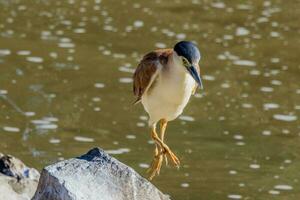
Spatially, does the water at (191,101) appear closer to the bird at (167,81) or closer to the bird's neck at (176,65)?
the bird at (167,81)

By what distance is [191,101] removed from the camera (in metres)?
15.2

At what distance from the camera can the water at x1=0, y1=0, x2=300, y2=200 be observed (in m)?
13.2

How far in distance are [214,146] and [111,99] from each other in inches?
76.6

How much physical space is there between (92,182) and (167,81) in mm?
2181

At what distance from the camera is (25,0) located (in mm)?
18812

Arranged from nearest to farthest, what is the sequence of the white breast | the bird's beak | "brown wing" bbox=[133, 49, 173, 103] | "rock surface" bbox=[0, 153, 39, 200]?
the bird's beak, the white breast, "brown wing" bbox=[133, 49, 173, 103], "rock surface" bbox=[0, 153, 39, 200]

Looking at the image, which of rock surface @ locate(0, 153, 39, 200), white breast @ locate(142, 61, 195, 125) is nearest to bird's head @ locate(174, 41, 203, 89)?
white breast @ locate(142, 61, 195, 125)

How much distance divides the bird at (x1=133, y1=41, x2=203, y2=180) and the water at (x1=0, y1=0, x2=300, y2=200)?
66.3 inches

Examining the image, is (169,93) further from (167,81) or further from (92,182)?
(92,182)

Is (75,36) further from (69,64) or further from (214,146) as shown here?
(214,146)

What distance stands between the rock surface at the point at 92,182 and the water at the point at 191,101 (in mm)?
3528

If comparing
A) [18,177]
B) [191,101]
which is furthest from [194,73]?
[191,101]

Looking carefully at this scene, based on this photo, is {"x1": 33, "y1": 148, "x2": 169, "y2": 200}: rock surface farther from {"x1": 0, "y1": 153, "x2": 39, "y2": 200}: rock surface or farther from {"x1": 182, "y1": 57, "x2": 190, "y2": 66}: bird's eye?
{"x1": 0, "y1": 153, "x2": 39, "y2": 200}: rock surface

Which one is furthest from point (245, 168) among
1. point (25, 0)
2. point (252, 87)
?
point (25, 0)
